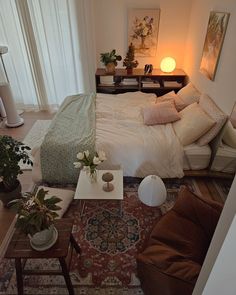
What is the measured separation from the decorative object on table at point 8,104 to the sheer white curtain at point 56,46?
1.51 feet

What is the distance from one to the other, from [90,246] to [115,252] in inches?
8.3

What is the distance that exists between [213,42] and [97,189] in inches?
83.4

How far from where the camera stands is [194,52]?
3193 millimetres

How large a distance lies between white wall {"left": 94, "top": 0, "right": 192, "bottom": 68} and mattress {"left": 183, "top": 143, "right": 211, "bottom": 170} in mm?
2120

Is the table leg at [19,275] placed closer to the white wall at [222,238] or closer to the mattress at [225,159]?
the white wall at [222,238]

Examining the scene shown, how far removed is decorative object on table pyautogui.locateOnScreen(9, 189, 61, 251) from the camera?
3.75 feet

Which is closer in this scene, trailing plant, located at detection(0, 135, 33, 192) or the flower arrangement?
trailing plant, located at detection(0, 135, 33, 192)

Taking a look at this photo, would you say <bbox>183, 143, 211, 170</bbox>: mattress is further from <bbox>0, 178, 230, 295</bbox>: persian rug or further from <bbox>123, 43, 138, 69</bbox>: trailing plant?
<bbox>123, 43, 138, 69</bbox>: trailing plant

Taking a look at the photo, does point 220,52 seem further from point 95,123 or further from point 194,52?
point 95,123

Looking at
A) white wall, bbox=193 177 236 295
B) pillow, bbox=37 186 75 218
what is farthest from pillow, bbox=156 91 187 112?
white wall, bbox=193 177 236 295

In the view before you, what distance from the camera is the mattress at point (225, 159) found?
2.10 metres

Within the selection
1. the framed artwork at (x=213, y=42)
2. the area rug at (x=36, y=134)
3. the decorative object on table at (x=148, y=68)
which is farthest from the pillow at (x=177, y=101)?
the area rug at (x=36, y=134)

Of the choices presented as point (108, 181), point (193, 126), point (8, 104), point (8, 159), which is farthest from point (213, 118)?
point (8, 104)

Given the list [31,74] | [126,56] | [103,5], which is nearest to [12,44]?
[31,74]
